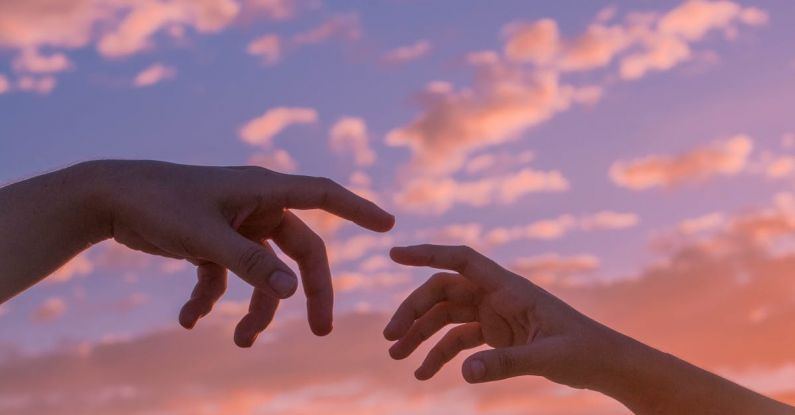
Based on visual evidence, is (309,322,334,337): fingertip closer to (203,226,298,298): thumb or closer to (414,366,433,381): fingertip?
(414,366,433,381): fingertip

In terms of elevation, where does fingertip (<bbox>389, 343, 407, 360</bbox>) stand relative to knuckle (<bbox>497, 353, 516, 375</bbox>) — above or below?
above

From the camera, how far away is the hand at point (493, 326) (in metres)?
5.18

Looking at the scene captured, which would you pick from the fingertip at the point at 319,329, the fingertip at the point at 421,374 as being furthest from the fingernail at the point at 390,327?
the fingertip at the point at 319,329

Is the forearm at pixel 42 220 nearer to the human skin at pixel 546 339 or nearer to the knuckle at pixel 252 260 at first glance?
the knuckle at pixel 252 260

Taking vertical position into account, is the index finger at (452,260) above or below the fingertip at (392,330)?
above

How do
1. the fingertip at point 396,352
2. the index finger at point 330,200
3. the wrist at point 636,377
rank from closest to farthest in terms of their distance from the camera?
the index finger at point 330,200 < the wrist at point 636,377 < the fingertip at point 396,352

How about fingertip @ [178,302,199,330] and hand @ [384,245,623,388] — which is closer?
hand @ [384,245,623,388]

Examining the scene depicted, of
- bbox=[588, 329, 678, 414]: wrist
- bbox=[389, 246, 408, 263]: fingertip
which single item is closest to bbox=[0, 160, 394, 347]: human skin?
bbox=[389, 246, 408, 263]: fingertip

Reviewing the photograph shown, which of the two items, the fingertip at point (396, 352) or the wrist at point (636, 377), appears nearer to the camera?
the wrist at point (636, 377)

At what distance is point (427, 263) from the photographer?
5898mm

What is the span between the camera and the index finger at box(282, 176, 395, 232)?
17.5 ft

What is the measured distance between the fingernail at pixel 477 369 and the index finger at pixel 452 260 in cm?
104

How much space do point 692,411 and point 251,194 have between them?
3023 millimetres

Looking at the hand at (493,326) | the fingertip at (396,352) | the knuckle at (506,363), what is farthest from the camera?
the fingertip at (396,352)
